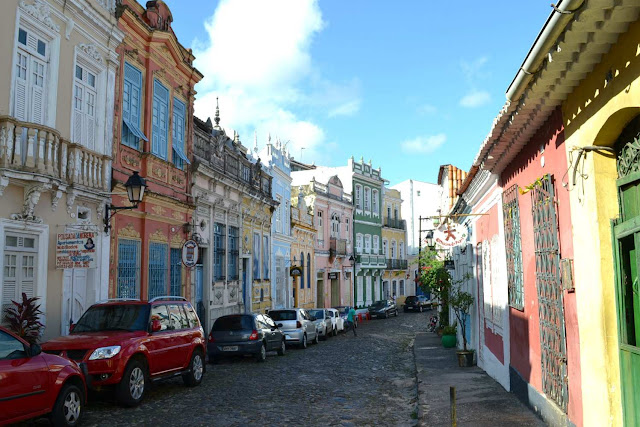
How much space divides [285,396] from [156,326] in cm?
291

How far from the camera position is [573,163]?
612 centimetres

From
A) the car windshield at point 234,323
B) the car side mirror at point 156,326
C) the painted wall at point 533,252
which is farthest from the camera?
the car windshield at point 234,323

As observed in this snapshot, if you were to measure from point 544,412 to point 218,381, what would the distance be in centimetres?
791

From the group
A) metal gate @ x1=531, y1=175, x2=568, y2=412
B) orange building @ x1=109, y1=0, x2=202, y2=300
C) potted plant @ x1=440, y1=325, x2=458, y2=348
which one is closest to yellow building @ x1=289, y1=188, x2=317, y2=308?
potted plant @ x1=440, y1=325, x2=458, y2=348

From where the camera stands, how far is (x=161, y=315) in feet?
38.1

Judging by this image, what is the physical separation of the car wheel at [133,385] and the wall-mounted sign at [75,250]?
2.67 m

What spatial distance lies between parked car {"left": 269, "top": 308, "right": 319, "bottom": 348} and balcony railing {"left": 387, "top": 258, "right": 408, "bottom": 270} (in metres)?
32.7

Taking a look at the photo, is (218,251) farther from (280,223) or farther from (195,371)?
(195,371)

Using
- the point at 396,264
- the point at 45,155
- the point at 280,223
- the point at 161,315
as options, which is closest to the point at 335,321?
the point at 280,223

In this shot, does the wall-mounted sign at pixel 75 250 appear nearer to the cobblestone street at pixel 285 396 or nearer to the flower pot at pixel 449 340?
the cobblestone street at pixel 285 396

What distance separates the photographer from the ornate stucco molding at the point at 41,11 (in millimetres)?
12180

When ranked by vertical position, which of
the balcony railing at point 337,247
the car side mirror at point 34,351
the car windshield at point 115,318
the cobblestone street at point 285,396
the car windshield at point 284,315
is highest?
the balcony railing at point 337,247

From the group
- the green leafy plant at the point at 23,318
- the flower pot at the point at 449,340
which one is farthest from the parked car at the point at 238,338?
the green leafy plant at the point at 23,318

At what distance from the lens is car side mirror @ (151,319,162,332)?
434 inches
